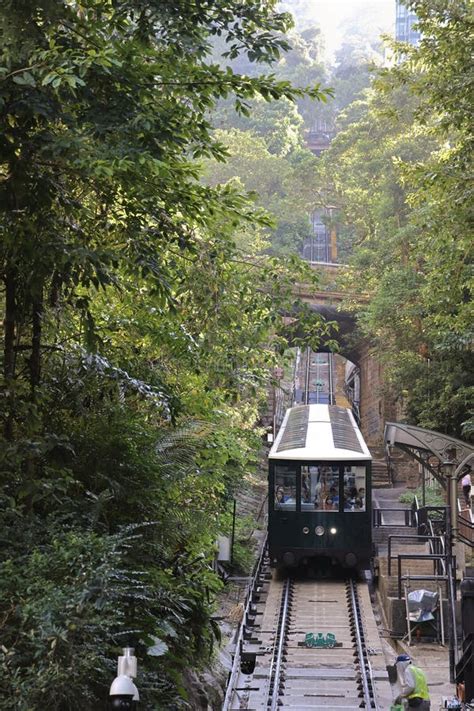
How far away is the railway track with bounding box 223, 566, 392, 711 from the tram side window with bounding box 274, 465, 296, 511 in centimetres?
149

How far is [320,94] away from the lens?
31.8 feet

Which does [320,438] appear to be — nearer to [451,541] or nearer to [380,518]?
[380,518]

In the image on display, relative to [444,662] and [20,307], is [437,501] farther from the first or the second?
[20,307]

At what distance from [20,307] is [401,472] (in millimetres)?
29377

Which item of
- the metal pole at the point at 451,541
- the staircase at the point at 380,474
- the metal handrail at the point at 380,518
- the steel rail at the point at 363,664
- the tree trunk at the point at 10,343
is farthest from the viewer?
the staircase at the point at 380,474

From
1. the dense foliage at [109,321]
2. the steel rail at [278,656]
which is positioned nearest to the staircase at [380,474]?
the steel rail at [278,656]

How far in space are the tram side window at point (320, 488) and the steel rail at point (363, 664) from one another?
1986 mm

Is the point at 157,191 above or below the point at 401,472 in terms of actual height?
above

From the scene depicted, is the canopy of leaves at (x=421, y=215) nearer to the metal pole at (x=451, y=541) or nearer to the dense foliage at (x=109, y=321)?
the metal pole at (x=451, y=541)

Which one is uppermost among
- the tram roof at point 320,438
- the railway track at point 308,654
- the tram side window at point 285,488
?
the tram roof at point 320,438

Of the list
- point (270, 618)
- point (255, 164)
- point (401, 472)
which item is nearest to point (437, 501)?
point (401, 472)

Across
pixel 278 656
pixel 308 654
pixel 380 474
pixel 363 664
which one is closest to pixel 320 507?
pixel 308 654

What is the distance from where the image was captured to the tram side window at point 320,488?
66.4 feet

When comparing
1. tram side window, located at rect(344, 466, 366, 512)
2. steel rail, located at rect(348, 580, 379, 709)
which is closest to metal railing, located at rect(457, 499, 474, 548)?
tram side window, located at rect(344, 466, 366, 512)
